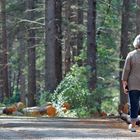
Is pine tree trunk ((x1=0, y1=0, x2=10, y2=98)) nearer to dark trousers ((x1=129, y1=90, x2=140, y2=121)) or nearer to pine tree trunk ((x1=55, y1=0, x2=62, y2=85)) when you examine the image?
pine tree trunk ((x1=55, y1=0, x2=62, y2=85))

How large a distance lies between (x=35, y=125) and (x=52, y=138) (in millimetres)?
2564

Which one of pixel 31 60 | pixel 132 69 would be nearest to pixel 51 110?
pixel 132 69

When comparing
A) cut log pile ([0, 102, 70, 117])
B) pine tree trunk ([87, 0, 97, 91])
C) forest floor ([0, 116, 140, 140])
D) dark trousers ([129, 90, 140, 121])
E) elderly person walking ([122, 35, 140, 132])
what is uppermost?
pine tree trunk ([87, 0, 97, 91])

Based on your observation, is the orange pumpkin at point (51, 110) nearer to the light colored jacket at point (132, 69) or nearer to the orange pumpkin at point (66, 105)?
the orange pumpkin at point (66, 105)

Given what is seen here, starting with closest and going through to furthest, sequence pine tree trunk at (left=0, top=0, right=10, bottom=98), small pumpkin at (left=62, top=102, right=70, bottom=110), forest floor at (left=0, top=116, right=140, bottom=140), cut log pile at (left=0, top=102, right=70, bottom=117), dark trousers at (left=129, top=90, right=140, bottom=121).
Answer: forest floor at (left=0, top=116, right=140, bottom=140) → dark trousers at (left=129, top=90, right=140, bottom=121) → cut log pile at (left=0, top=102, right=70, bottom=117) → small pumpkin at (left=62, top=102, right=70, bottom=110) → pine tree trunk at (left=0, top=0, right=10, bottom=98)

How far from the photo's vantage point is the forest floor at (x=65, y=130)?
10.6m

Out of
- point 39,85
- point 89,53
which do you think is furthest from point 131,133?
point 39,85

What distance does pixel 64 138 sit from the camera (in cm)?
1036

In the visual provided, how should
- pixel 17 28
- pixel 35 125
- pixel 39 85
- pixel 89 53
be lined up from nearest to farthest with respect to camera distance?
pixel 35 125 < pixel 89 53 < pixel 17 28 < pixel 39 85

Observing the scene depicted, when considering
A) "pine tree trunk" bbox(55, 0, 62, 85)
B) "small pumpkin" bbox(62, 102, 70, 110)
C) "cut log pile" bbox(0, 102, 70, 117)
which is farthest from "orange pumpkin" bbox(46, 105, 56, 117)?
"pine tree trunk" bbox(55, 0, 62, 85)

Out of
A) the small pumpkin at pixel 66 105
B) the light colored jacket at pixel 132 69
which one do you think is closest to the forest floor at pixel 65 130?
the light colored jacket at pixel 132 69

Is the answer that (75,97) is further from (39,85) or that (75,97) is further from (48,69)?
(39,85)

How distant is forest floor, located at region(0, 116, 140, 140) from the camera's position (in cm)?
1055

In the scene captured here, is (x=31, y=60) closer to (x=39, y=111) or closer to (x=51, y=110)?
(x=39, y=111)
